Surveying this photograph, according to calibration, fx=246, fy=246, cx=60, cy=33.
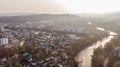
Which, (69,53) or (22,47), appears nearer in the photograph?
(69,53)

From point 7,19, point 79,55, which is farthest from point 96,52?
point 7,19

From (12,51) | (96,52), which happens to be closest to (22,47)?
(12,51)

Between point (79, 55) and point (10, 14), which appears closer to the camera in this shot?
point (79, 55)

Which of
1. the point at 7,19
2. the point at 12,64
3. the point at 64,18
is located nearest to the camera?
the point at 12,64

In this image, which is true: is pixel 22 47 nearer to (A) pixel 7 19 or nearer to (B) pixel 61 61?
(B) pixel 61 61

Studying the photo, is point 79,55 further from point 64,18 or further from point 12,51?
point 64,18

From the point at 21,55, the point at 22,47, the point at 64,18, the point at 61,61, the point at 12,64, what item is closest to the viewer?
the point at 12,64

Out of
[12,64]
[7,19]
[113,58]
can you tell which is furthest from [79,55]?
[7,19]

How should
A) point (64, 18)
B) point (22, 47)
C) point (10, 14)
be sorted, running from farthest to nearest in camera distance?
point (64, 18), point (10, 14), point (22, 47)

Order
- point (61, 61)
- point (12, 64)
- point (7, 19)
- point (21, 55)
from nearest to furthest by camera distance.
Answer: point (12, 64) → point (61, 61) → point (21, 55) → point (7, 19)
